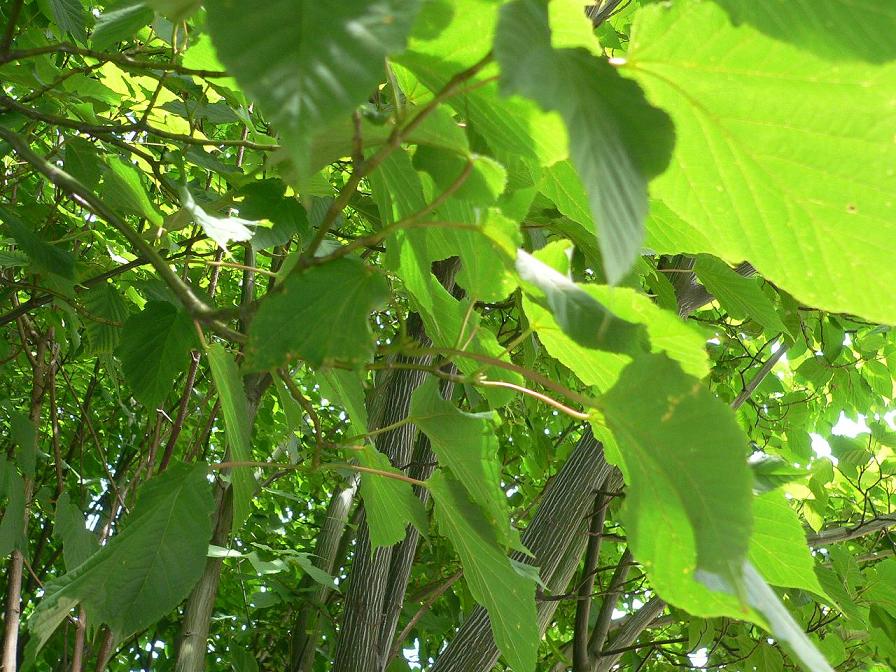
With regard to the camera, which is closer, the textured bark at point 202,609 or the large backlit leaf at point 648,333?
the large backlit leaf at point 648,333

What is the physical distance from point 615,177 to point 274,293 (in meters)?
0.19

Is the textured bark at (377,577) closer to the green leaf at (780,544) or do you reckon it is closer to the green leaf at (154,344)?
the green leaf at (154,344)

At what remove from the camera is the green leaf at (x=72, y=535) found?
116 cm

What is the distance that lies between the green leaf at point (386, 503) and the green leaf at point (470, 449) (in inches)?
2.3

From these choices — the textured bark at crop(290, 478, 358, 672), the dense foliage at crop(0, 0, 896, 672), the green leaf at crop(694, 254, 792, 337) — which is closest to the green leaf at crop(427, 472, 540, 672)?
the dense foliage at crop(0, 0, 896, 672)

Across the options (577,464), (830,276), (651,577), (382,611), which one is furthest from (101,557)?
(577,464)

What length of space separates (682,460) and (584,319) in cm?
7

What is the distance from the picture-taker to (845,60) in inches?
11.5

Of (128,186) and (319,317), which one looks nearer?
(319,317)

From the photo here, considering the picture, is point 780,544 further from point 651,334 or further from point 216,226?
point 216,226

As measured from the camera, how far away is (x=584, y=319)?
0.34 m

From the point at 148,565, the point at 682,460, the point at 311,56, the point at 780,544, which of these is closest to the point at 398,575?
the point at 148,565

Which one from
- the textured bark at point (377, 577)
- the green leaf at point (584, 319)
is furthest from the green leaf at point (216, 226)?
the textured bark at point (377, 577)

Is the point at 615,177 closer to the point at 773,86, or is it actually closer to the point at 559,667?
the point at 773,86
